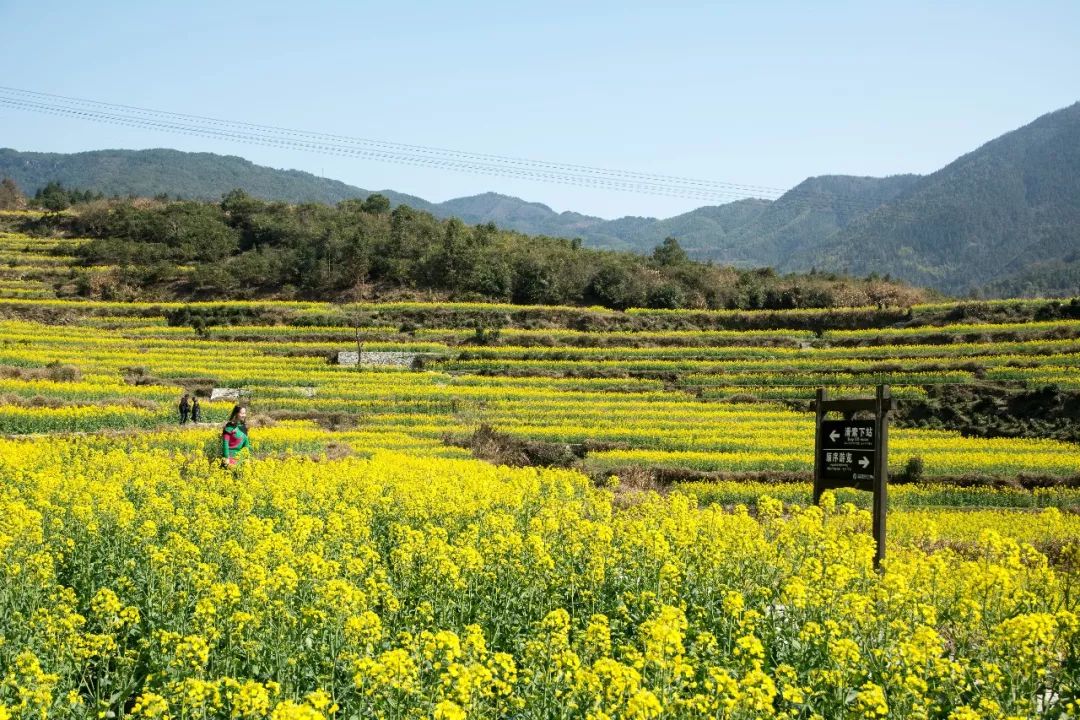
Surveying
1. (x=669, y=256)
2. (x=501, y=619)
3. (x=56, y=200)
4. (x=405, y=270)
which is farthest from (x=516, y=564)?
(x=56, y=200)

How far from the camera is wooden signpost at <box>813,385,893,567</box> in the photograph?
1112cm

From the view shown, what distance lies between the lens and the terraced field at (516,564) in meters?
6.07

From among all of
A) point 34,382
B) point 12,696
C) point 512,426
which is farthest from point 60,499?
point 34,382

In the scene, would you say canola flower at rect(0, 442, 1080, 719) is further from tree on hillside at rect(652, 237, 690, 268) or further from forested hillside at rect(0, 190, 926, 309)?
tree on hillside at rect(652, 237, 690, 268)

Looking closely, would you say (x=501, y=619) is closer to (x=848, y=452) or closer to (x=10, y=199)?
(x=848, y=452)

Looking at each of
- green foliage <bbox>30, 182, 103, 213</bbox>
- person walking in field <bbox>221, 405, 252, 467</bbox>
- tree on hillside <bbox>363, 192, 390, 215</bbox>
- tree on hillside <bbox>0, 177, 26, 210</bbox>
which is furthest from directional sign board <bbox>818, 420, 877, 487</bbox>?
tree on hillside <bbox>0, 177, 26, 210</bbox>

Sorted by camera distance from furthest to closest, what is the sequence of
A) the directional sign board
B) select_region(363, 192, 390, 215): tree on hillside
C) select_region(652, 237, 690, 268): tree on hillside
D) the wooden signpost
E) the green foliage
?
the green foliage
select_region(363, 192, 390, 215): tree on hillside
select_region(652, 237, 690, 268): tree on hillside
the directional sign board
the wooden signpost

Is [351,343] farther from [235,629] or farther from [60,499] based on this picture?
[235,629]

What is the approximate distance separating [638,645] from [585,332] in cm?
4788

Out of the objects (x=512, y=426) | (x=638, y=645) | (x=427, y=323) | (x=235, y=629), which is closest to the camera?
(x=235, y=629)

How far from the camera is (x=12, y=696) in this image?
A: 6.53 meters

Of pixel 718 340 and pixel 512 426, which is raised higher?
pixel 718 340

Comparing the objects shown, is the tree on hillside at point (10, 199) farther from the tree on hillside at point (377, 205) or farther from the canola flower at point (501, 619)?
the canola flower at point (501, 619)

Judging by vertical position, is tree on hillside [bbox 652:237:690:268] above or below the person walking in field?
above
